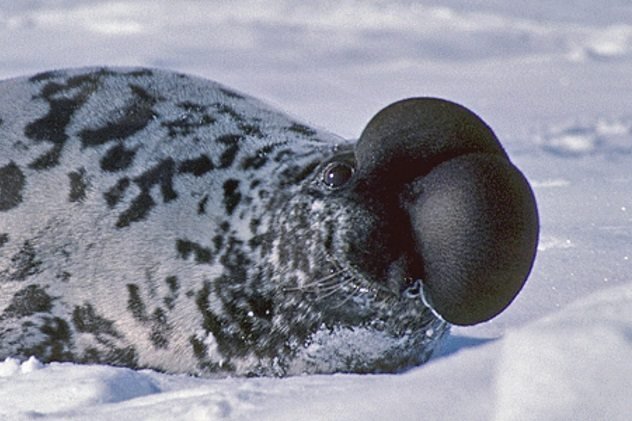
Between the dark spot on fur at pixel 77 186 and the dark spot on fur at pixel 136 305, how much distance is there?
0.22 metres

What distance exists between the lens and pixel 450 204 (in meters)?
2.07

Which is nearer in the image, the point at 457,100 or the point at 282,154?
the point at 282,154

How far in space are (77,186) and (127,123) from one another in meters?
0.18

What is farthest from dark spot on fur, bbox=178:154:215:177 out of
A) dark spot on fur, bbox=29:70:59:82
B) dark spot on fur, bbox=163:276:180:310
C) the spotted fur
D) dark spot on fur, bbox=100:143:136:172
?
dark spot on fur, bbox=29:70:59:82

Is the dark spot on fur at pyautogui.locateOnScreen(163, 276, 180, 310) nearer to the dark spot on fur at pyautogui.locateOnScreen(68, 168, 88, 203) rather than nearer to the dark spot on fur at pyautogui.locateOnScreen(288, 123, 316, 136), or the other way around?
the dark spot on fur at pyautogui.locateOnScreen(68, 168, 88, 203)

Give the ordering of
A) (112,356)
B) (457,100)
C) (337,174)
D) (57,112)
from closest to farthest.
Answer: (337,174)
(112,356)
(57,112)
(457,100)

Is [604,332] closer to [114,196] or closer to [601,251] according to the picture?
[114,196]

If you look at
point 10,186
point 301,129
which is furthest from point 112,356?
point 301,129

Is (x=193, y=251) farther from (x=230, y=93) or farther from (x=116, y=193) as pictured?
(x=230, y=93)

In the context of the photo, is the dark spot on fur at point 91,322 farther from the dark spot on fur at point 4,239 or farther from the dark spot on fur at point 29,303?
the dark spot on fur at point 4,239

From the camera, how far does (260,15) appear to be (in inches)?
375

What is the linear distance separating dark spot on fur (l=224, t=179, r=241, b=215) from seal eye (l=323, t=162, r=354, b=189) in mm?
196

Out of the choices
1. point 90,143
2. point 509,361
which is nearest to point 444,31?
point 90,143

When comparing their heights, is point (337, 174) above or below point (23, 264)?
above
